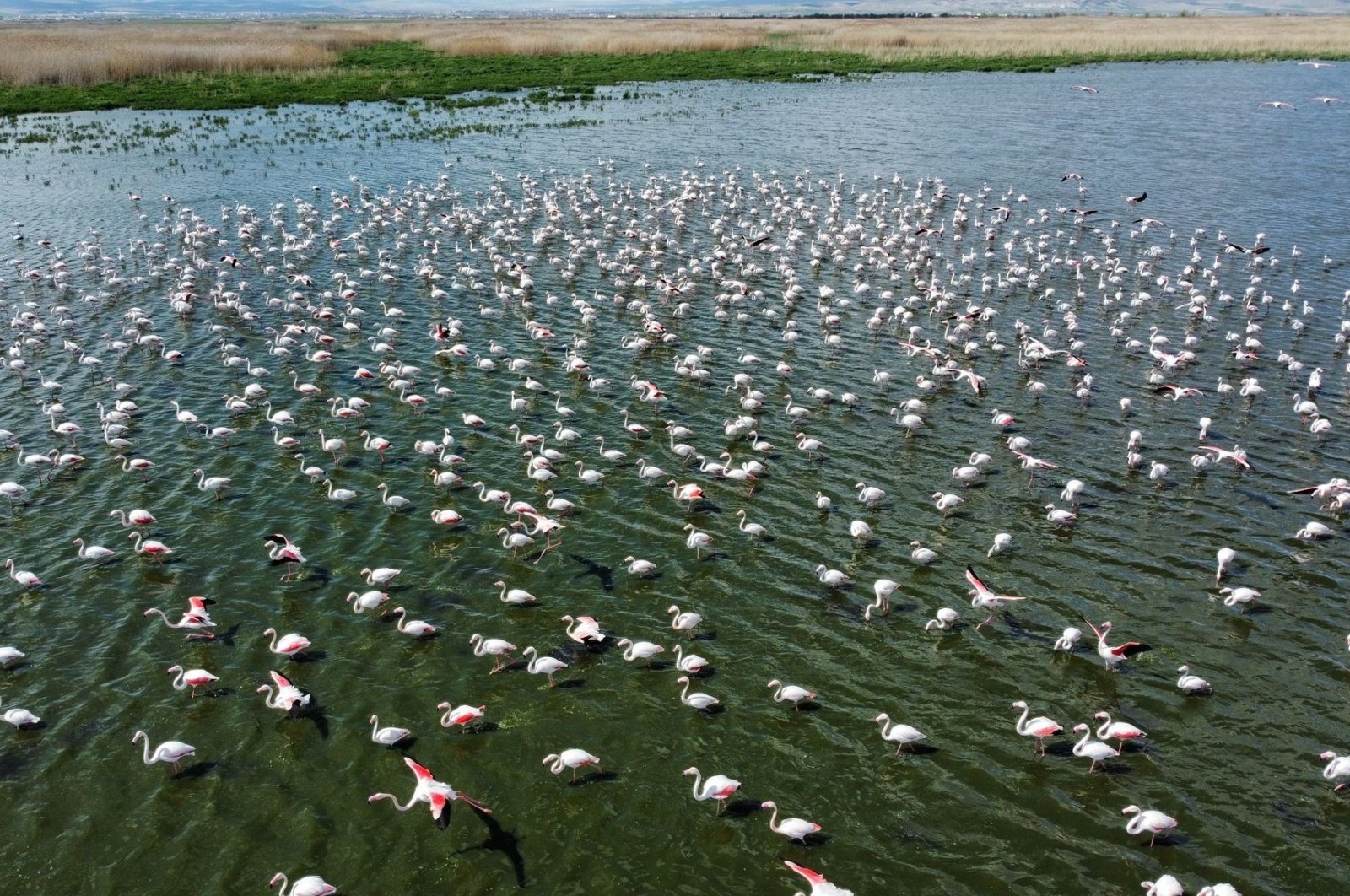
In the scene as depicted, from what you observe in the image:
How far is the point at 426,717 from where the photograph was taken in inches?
565

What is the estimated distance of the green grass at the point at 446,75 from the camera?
68312mm

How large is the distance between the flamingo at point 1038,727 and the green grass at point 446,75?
2823 inches

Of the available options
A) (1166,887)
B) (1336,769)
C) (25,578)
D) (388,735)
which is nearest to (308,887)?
(388,735)

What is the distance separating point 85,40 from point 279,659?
9615 centimetres

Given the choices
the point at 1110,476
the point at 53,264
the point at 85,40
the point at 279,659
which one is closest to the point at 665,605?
the point at 279,659

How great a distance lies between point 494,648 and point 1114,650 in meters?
9.83

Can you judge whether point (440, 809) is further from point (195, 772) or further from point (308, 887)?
point (195, 772)

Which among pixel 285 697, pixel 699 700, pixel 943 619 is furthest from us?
pixel 943 619

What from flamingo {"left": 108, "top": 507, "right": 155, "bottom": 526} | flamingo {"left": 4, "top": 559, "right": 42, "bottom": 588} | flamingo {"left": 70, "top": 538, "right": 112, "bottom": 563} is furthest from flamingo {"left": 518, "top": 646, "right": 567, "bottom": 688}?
flamingo {"left": 4, "top": 559, "right": 42, "bottom": 588}

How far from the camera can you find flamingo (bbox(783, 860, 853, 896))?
1087 centimetres

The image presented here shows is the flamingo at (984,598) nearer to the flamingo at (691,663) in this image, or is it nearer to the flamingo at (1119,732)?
the flamingo at (1119,732)

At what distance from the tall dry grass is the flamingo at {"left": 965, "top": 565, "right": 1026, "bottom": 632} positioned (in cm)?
8113

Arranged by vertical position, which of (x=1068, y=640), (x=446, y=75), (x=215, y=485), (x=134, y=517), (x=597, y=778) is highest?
(x=446, y=75)

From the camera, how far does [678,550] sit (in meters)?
18.6
